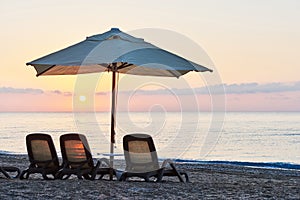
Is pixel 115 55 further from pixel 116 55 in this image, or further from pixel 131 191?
pixel 131 191

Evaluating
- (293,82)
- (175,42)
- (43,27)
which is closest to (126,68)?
(175,42)

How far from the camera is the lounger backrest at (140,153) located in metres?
8.10

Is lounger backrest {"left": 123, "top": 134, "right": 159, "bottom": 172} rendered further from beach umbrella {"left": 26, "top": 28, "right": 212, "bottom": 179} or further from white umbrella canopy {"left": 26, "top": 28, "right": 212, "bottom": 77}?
white umbrella canopy {"left": 26, "top": 28, "right": 212, "bottom": 77}

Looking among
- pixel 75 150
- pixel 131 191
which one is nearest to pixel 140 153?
pixel 75 150

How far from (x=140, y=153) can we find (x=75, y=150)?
929 mm

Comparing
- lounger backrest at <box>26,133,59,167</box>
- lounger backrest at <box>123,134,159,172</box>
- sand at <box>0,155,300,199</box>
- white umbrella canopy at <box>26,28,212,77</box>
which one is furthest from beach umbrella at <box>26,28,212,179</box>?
sand at <box>0,155,300,199</box>

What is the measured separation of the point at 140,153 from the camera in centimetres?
812

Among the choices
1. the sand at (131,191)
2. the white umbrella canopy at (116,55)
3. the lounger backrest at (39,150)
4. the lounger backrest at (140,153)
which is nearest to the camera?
the sand at (131,191)

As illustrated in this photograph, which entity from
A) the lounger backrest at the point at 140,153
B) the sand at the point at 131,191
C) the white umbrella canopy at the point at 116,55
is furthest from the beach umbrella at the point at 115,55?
the sand at the point at 131,191

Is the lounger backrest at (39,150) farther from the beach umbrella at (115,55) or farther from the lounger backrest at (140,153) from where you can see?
the lounger backrest at (140,153)

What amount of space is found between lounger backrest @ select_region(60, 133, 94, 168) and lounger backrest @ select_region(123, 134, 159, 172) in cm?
55

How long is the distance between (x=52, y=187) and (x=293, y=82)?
31003 millimetres

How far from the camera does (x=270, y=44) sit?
2577 centimetres

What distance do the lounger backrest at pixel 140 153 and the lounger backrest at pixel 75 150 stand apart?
55cm
